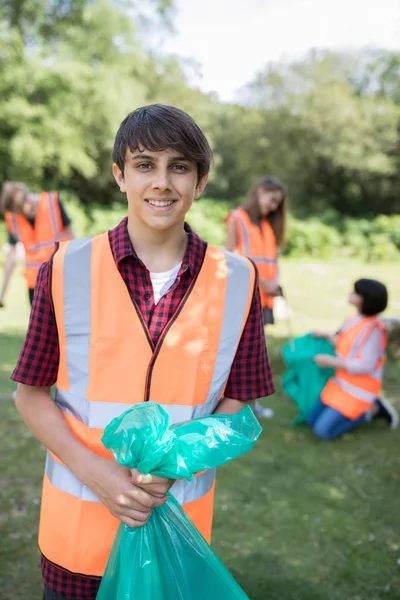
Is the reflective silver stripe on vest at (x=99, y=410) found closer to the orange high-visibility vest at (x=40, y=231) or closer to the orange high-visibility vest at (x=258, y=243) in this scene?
the orange high-visibility vest at (x=258, y=243)

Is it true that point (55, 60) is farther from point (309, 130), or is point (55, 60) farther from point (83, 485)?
point (83, 485)

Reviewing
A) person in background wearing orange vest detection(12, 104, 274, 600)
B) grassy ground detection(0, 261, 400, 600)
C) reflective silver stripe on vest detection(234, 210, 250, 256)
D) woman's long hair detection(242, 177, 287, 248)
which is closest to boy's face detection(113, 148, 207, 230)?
person in background wearing orange vest detection(12, 104, 274, 600)

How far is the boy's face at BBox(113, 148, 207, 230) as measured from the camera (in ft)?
5.06

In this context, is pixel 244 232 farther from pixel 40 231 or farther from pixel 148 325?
pixel 148 325

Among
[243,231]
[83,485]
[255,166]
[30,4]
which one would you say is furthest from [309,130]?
[83,485]

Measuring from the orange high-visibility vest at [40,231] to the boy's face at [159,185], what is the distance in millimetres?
3749

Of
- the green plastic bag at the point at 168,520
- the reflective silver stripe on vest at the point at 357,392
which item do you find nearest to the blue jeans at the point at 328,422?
the reflective silver stripe on vest at the point at 357,392

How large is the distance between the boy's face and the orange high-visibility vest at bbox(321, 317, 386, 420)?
351 cm

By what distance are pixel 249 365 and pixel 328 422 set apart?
132 inches

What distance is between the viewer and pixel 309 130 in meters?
29.3

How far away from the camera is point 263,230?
16.6 ft

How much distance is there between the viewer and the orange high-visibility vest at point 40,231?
520cm

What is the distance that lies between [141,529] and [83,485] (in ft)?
0.77

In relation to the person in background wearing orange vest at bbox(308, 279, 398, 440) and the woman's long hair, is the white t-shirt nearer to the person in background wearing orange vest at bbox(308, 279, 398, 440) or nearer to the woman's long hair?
the person in background wearing orange vest at bbox(308, 279, 398, 440)
